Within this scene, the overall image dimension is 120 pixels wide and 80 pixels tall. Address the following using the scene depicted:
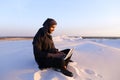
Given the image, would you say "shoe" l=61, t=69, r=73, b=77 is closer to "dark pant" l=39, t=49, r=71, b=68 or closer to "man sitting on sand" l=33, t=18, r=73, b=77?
"man sitting on sand" l=33, t=18, r=73, b=77

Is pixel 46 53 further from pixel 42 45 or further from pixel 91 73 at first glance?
pixel 91 73

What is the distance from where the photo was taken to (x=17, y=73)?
740 cm

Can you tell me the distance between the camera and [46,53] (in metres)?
7.48

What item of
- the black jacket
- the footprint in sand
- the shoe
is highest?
the black jacket

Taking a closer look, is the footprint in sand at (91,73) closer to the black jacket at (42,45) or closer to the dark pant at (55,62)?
the dark pant at (55,62)

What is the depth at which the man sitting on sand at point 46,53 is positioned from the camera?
24.3 feet

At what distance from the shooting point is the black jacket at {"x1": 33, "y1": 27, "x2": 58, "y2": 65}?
7.39m

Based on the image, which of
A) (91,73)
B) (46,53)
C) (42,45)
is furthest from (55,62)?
(91,73)

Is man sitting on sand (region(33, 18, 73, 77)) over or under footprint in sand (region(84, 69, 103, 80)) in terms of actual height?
over

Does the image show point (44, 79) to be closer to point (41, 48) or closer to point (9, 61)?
point (41, 48)

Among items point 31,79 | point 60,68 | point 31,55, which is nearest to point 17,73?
point 31,79

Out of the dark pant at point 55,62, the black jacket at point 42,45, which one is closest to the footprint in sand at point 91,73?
the dark pant at point 55,62

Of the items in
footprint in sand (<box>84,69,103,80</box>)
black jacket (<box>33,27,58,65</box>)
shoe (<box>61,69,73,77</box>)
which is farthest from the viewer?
footprint in sand (<box>84,69,103,80</box>)

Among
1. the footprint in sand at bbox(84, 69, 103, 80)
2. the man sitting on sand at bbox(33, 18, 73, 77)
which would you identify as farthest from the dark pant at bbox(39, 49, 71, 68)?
the footprint in sand at bbox(84, 69, 103, 80)
